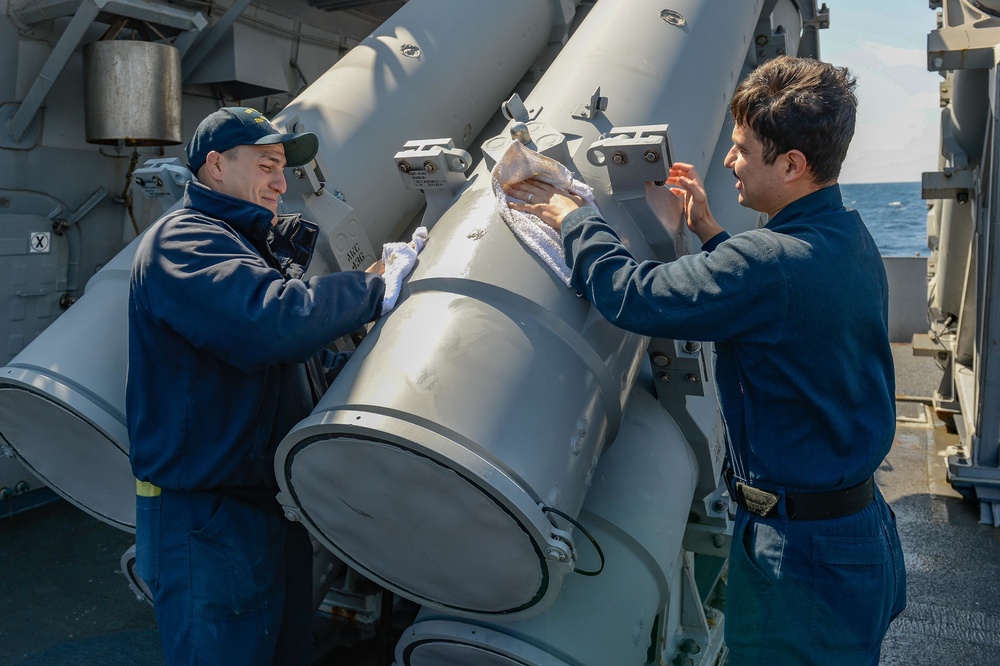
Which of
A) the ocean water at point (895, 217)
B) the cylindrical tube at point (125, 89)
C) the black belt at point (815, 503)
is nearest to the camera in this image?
the black belt at point (815, 503)

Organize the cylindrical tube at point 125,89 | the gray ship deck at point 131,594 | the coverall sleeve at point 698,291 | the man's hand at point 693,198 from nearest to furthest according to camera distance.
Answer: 1. the coverall sleeve at point 698,291
2. the man's hand at point 693,198
3. the gray ship deck at point 131,594
4. the cylindrical tube at point 125,89

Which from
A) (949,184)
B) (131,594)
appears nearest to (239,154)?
(131,594)

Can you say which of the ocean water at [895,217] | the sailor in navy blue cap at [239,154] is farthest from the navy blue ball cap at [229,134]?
the ocean water at [895,217]

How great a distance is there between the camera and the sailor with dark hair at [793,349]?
144 centimetres

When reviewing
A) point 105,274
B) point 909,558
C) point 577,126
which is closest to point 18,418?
point 105,274

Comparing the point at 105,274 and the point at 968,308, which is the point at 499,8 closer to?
the point at 105,274

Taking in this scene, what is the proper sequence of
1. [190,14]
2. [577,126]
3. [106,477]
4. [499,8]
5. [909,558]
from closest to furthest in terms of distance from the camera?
[577,126] < [106,477] < [499,8] < [909,558] < [190,14]

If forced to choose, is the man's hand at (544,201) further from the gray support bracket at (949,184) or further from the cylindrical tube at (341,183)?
the gray support bracket at (949,184)

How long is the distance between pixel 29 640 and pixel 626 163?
2699mm

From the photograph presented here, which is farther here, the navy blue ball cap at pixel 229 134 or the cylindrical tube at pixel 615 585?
the navy blue ball cap at pixel 229 134

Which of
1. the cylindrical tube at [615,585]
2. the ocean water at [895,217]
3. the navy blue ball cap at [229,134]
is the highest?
the navy blue ball cap at [229,134]

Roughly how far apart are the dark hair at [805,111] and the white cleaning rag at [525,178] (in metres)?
0.36

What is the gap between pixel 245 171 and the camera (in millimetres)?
1830

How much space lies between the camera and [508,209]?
68.4 inches
